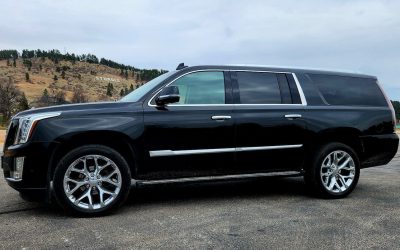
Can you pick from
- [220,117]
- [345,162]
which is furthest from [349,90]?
[220,117]

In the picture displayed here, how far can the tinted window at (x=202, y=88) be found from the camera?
6020 millimetres

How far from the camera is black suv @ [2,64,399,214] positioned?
532cm

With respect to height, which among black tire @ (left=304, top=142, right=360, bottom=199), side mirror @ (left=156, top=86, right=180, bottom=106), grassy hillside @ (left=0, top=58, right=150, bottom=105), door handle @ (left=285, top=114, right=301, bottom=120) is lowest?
black tire @ (left=304, top=142, right=360, bottom=199)

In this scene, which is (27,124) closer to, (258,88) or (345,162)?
(258,88)

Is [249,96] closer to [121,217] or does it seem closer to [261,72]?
[261,72]

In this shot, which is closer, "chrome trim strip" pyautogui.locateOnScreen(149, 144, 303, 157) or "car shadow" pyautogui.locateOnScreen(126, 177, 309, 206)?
"chrome trim strip" pyautogui.locateOnScreen(149, 144, 303, 157)

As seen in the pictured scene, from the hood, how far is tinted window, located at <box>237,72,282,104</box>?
4.64ft

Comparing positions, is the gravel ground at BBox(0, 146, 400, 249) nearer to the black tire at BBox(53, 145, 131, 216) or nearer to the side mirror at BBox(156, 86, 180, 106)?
the black tire at BBox(53, 145, 131, 216)

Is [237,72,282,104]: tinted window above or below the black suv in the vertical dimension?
above

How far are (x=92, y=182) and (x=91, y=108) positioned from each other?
2.78 feet

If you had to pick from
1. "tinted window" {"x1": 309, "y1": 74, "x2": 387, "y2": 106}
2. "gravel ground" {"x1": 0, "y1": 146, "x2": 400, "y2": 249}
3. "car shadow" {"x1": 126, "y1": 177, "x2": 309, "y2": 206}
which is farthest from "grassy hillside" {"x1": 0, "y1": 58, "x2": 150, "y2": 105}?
"tinted window" {"x1": 309, "y1": 74, "x2": 387, "y2": 106}

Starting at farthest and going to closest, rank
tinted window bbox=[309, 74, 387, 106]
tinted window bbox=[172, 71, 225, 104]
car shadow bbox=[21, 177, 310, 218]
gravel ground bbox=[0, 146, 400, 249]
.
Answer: tinted window bbox=[309, 74, 387, 106]
tinted window bbox=[172, 71, 225, 104]
car shadow bbox=[21, 177, 310, 218]
gravel ground bbox=[0, 146, 400, 249]

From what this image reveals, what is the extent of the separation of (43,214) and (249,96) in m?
2.90

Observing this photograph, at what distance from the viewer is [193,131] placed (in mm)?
5852
